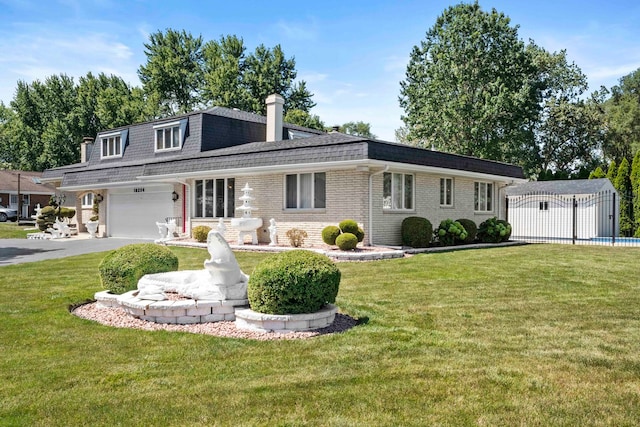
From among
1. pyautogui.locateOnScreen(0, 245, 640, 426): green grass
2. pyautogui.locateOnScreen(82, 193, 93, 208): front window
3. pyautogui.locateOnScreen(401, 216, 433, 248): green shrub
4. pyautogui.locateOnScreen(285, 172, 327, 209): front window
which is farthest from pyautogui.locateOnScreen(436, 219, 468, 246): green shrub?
pyautogui.locateOnScreen(82, 193, 93, 208): front window

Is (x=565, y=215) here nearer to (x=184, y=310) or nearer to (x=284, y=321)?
(x=284, y=321)

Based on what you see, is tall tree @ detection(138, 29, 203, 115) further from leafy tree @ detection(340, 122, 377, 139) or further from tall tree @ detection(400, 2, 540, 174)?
leafy tree @ detection(340, 122, 377, 139)

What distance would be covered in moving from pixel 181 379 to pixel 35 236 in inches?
946

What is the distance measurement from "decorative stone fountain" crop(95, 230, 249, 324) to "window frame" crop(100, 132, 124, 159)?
906 inches

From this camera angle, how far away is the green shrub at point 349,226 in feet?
49.2

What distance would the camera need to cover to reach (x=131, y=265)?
754 centimetres

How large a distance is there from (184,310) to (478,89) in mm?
32828

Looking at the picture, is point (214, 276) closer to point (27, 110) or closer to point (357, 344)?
point (357, 344)

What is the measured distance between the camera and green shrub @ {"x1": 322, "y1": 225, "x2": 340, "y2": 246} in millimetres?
15203

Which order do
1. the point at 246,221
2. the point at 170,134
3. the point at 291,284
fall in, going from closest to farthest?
the point at 291,284 < the point at 246,221 < the point at 170,134

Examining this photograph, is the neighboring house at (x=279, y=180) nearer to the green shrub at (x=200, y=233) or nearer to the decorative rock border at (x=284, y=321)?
the green shrub at (x=200, y=233)

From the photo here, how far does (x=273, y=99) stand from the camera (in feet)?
74.4

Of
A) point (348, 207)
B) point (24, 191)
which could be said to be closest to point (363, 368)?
point (348, 207)

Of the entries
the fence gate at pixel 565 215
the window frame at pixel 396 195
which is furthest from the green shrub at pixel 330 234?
the fence gate at pixel 565 215
